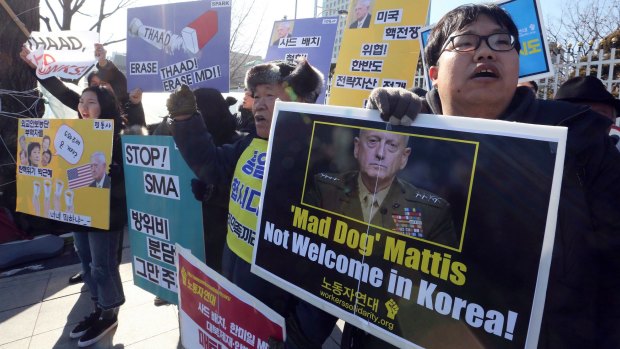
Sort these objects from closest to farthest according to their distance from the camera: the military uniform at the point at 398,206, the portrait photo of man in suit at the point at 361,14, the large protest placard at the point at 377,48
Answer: the military uniform at the point at 398,206 → the large protest placard at the point at 377,48 → the portrait photo of man in suit at the point at 361,14

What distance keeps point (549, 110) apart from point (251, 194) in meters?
1.24

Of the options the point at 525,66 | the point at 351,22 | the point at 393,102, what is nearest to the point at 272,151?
the point at 393,102

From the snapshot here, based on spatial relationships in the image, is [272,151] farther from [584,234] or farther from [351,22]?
[351,22]

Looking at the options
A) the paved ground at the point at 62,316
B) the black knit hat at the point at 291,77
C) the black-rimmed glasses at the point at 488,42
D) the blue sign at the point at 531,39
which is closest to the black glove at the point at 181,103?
the black knit hat at the point at 291,77

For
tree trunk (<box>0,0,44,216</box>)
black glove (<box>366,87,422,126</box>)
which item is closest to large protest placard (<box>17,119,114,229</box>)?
black glove (<box>366,87,422,126</box>)

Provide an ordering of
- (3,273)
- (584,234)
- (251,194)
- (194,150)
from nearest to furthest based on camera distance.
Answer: (584,234) → (251,194) → (194,150) → (3,273)

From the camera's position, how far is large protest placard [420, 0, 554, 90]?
227 centimetres

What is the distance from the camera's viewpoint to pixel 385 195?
1.03 metres

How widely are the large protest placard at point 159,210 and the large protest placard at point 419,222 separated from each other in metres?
1.12

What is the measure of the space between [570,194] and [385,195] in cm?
46

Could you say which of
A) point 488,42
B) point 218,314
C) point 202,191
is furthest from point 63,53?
point 488,42

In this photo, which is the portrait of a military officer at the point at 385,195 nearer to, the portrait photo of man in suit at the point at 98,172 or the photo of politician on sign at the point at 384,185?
the photo of politician on sign at the point at 384,185

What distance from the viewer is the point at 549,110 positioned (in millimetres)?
1053

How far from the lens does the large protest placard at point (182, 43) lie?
2867mm
